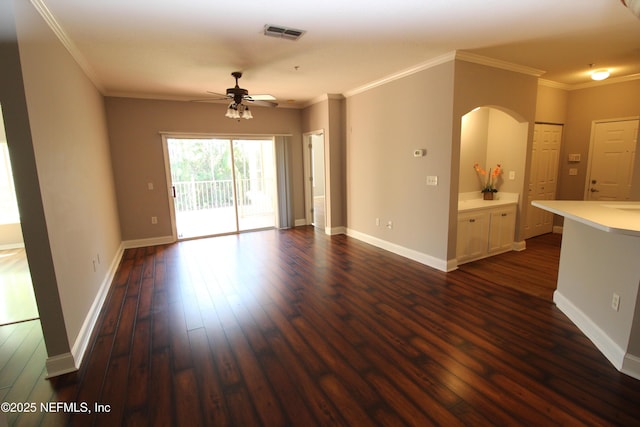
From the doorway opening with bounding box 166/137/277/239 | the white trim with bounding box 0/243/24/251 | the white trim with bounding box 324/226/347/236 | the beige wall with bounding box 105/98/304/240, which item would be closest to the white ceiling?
the beige wall with bounding box 105/98/304/240

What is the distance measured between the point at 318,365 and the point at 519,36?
12.2 feet

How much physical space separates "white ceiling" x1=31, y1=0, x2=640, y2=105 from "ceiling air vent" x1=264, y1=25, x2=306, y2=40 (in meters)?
0.09

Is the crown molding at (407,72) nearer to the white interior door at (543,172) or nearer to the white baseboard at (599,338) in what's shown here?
the white interior door at (543,172)

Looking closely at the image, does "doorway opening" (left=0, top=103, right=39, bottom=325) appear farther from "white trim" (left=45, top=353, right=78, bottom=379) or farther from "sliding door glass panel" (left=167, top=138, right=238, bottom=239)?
"sliding door glass panel" (left=167, top=138, right=238, bottom=239)

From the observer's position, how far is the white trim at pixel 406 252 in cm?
411

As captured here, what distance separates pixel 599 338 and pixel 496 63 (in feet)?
11.1

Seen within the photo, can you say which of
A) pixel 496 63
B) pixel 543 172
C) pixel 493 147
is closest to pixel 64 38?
pixel 496 63

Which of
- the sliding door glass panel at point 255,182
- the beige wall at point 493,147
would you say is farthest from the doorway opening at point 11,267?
the beige wall at point 493,147

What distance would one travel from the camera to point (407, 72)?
14.1 ft

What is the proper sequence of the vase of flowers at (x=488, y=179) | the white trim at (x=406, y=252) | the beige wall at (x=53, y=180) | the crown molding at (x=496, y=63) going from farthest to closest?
the vase of flowers at (x=488, y=179) < the white trim at (x=406, y=252) < the crown molding at (x=496, y=63) < the beige wall at (x=53, y=180)

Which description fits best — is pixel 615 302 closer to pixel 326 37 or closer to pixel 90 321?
pixel 326 37

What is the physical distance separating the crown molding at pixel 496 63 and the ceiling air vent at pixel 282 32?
197cm

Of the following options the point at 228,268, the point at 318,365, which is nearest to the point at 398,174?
the point at 228,268

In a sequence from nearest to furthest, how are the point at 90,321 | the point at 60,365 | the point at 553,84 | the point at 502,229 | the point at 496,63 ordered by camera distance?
1. the point at 60,365
2. the point at 90,321
3. the point at 496,63
4. the point at 502,229
5. the point at 553,84
